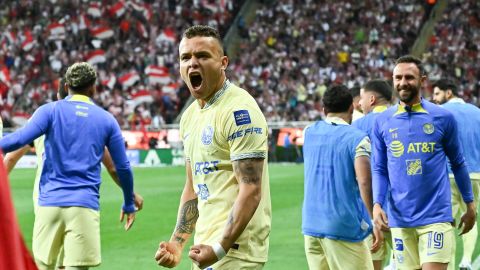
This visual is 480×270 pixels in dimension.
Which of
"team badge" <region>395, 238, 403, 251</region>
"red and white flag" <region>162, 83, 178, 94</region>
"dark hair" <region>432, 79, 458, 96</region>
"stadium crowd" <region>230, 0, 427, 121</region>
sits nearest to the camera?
"team badge" <region>395, 238, 403, 251</region>

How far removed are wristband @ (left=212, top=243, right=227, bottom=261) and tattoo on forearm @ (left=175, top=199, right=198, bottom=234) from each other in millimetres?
741

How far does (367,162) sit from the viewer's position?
23.8ft

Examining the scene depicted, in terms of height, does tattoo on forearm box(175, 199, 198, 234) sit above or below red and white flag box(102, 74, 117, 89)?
above

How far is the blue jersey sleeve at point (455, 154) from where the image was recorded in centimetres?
727

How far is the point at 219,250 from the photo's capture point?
4.33 metres

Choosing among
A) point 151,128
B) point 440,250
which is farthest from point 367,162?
point 151,128

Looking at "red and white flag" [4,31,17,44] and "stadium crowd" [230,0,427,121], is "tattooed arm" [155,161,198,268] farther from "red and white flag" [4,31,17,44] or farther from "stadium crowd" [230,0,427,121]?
"red and white flag" [4,31,17,44]

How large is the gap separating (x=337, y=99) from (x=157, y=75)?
1155 inches

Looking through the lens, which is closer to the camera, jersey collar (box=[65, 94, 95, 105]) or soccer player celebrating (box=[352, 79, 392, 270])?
jersey collar (box=[65, 94, 95, 105])

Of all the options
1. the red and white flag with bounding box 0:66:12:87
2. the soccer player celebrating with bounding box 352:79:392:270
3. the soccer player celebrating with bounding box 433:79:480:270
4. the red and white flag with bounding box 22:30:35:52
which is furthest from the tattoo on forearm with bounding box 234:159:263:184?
the red and white flag with bounding box 22:30:35:52

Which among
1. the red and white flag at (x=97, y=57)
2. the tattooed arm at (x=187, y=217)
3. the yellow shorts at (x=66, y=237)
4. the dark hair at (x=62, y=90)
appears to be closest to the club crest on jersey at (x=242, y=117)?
the tattooed arm at (x=187, y=217)

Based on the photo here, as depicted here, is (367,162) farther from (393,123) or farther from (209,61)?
(209,61)

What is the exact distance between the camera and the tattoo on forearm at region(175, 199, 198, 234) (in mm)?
5082

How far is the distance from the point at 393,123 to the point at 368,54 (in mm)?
31100
